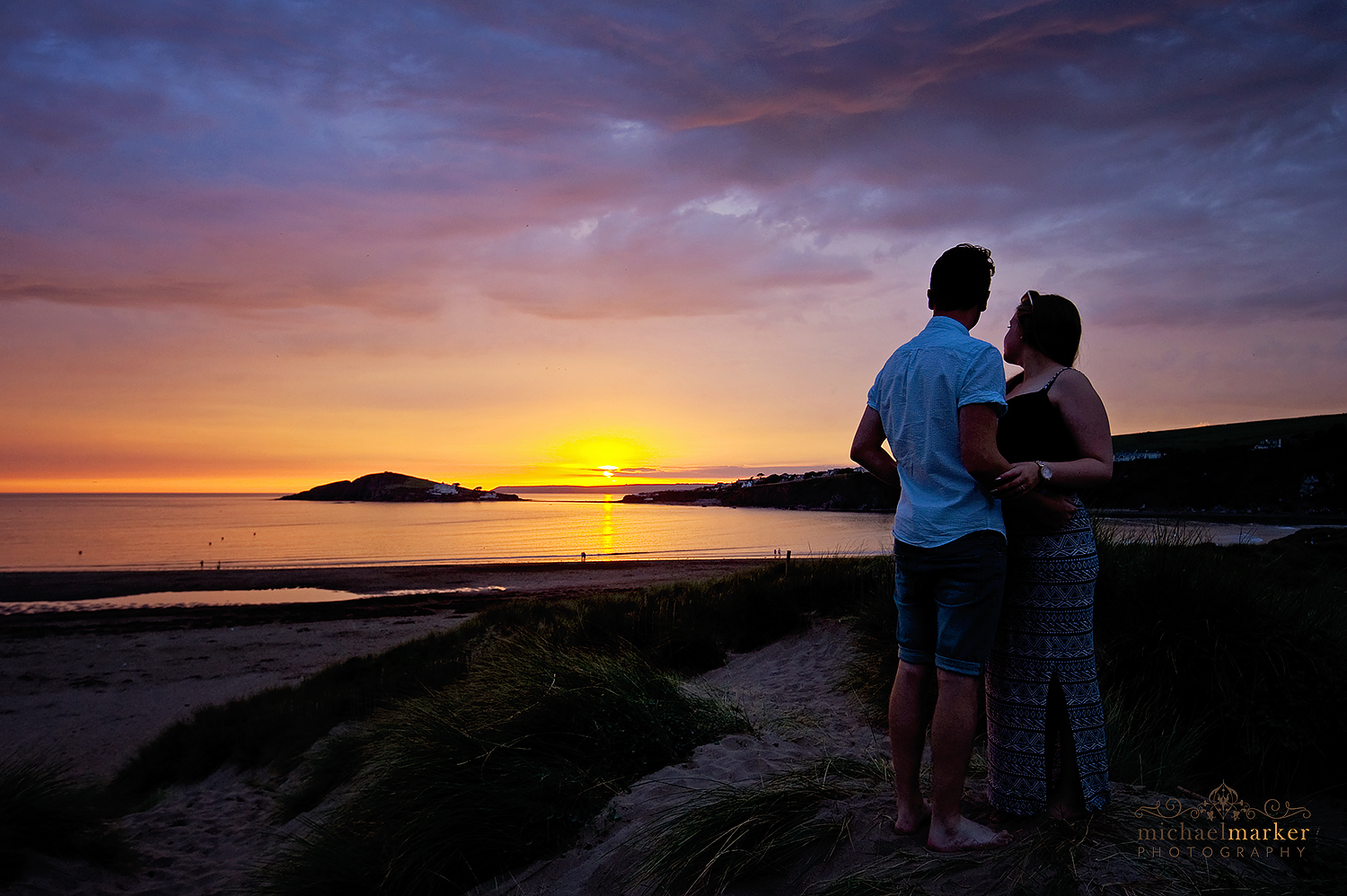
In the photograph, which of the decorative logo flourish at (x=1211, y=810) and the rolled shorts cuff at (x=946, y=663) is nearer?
the rolled shorts cuff at (x=946, y=663)

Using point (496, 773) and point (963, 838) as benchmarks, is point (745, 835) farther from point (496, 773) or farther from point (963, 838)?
point (496, 773)

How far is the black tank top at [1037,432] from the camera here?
8.67 ft

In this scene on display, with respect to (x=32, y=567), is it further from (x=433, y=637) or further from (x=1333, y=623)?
(x=1333, y=623)

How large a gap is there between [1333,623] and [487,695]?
611 centimetres

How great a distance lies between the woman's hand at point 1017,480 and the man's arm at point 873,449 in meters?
0.54

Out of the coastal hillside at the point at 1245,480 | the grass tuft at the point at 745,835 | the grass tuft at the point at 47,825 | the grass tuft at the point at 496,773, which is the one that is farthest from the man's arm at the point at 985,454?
the coastal hillside at the point at 1245,480

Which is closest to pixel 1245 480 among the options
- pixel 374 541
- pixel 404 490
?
pixel 374 541

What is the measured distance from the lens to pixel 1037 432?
8.78 ft

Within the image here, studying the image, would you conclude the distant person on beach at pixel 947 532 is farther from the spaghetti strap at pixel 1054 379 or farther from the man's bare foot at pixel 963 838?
the spaghetti strap at pixel 1054 379

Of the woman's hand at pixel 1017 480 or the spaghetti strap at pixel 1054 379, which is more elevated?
the spaghetti strap at pixel 1054 379

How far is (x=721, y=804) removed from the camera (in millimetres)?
3166

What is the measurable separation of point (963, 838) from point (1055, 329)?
6.40 feet

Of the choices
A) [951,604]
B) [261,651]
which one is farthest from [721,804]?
[261,651]

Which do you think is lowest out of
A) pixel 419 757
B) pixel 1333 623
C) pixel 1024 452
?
pixel 419 757
